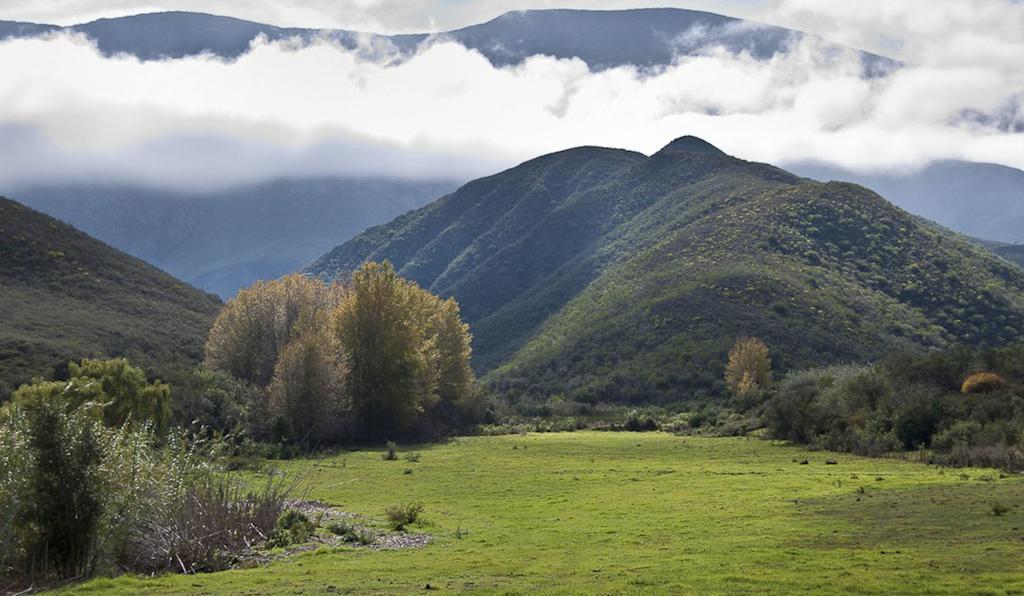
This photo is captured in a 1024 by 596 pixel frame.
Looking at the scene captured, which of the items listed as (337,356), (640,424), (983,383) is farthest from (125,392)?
(640,424)

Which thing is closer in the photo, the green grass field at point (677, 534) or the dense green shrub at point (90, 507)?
the green grass field at point (677, 534)

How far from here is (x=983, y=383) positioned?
57125mm

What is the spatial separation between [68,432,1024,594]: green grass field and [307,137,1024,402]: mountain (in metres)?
58.0

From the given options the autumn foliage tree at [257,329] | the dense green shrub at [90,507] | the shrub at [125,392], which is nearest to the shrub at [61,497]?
the dense green shrub at [90,507]

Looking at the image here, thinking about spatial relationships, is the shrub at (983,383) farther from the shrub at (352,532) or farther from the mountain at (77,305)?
the mountain at (77,305)

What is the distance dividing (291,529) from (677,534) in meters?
11.8

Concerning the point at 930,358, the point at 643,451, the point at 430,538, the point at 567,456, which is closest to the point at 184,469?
the point at 430,538

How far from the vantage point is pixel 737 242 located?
12900cm

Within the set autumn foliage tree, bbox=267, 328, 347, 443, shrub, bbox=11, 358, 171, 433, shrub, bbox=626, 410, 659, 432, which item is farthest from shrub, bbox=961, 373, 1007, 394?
shrub, bbox=11, 358, 171, 433

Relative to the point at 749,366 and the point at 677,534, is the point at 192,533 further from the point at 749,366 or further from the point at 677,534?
the point at 749,366

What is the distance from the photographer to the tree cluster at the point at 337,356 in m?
68.8

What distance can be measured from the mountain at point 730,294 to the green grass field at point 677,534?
57982mm

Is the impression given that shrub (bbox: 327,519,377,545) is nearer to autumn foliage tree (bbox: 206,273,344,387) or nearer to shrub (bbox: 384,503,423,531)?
shrub (bbox: 384,503,423,531)

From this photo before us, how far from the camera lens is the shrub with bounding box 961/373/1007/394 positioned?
186 ft
